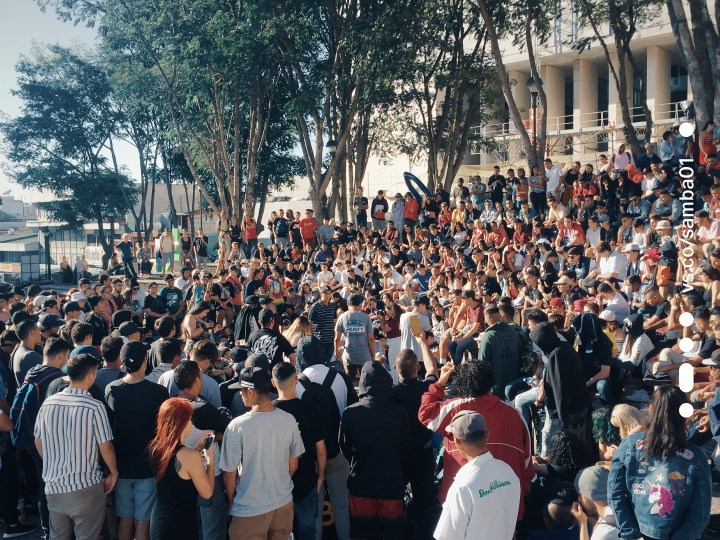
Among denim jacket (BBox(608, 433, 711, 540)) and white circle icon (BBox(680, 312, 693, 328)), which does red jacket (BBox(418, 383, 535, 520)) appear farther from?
white circle icon (BBox(680, 312, 693, 328))

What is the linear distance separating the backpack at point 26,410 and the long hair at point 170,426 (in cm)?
189

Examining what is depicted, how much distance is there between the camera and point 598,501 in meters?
4.30

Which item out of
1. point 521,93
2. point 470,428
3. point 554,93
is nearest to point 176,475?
point 470,428

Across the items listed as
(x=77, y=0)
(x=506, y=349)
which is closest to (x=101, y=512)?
(x=506, y=349)

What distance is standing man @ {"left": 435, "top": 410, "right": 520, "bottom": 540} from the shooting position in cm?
350

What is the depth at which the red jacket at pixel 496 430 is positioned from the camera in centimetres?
481

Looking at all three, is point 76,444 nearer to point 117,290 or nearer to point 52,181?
point 117,290

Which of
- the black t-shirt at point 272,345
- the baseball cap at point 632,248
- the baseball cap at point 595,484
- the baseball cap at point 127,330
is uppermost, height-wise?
the baseball cap at point 632,248

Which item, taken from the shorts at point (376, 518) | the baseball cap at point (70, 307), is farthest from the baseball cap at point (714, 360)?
the baseball cap at point (70, 307)

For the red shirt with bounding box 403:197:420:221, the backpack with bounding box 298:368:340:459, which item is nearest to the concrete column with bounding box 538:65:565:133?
the red shirt with bounding box 403:197:420:221

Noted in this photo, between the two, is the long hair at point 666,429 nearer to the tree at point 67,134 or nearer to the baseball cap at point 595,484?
the baseball cap at point 595,484

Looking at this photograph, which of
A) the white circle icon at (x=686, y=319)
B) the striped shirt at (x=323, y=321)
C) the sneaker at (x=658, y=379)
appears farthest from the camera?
the striped shirt at (x=323, y=321)

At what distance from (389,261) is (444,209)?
3338 millimetres

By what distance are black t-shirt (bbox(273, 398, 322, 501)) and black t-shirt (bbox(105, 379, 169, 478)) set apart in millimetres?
890
